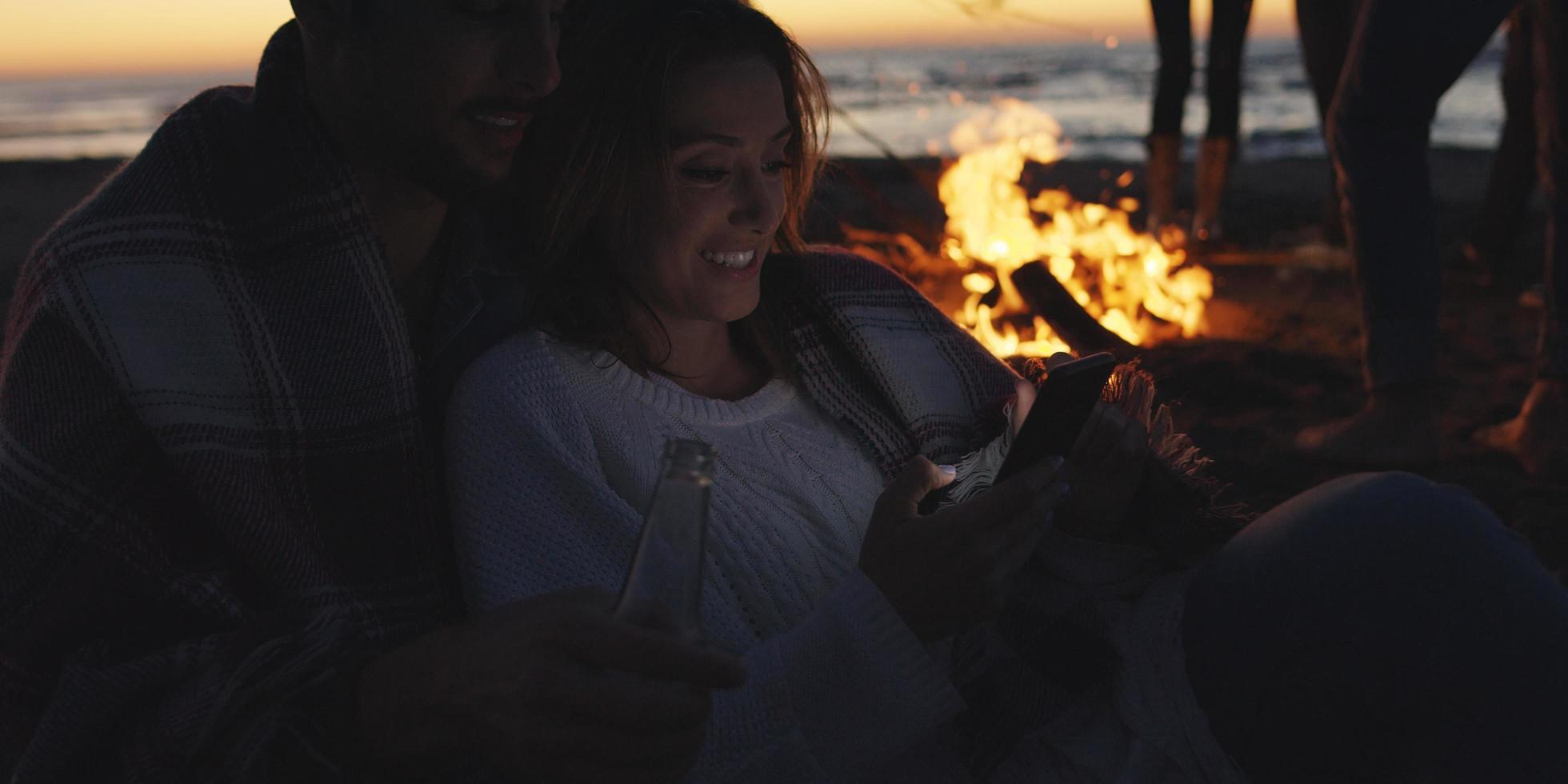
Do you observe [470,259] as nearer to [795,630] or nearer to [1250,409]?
[795,630]

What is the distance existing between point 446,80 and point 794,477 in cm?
95

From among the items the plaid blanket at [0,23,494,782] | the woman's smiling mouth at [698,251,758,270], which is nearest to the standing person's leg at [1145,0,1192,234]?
the woman's smiling mouth at [698,251,758,270]

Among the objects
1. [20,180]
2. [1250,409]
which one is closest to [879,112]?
[20,180]

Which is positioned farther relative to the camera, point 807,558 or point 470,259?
point 470,259

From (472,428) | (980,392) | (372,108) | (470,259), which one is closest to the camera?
(472,428)

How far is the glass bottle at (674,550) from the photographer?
1.11 metres

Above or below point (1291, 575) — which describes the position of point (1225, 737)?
below

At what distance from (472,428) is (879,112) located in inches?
921

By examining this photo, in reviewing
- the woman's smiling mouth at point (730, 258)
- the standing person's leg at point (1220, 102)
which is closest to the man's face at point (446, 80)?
the woman's smiling mouth at point (730, 258)

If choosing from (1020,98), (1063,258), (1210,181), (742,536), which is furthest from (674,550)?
(1020,98)

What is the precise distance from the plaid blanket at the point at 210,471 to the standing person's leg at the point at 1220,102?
5.91m

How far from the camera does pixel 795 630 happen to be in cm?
163

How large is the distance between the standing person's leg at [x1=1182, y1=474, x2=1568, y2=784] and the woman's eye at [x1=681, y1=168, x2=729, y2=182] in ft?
3.68

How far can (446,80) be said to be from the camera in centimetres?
203
